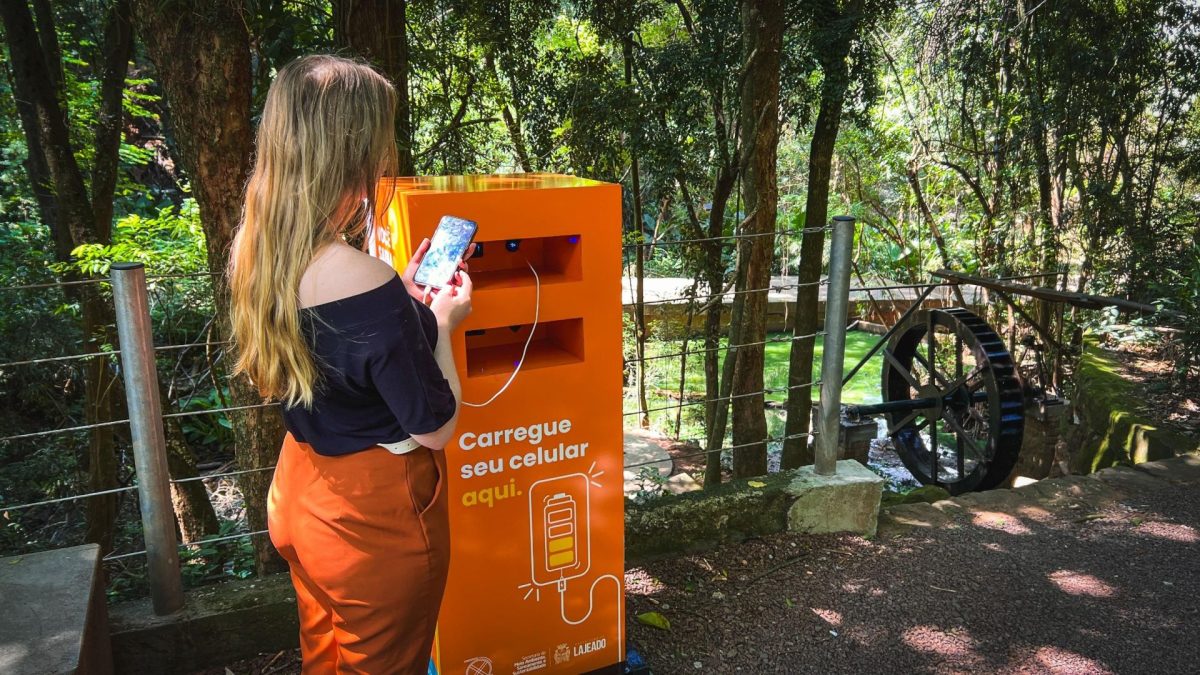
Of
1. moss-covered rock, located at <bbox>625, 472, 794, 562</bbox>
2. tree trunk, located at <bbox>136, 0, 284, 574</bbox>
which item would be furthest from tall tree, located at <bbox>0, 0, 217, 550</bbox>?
moss-covered rock, located at <bbox>625, 472, 794, 562</bbox>

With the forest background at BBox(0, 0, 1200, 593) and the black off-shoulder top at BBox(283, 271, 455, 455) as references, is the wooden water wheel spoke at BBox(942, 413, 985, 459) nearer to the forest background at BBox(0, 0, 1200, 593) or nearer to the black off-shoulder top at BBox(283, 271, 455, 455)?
the forest background at BBox(0, 0, 1200, 593)

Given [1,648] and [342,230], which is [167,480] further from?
[342,230]

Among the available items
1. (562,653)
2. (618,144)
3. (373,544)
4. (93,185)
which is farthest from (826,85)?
(93,185)

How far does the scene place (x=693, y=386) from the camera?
50.5ft

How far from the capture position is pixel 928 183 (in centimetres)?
1284

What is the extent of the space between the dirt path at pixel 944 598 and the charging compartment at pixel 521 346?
1166 mm

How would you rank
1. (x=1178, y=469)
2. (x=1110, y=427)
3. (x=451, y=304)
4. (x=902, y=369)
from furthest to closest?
(x=902, y=369)
(x=1110, y=427)
(x=1178, y=469)
(x=451, y=304)

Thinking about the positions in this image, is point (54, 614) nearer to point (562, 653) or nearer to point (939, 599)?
point (562, 653)

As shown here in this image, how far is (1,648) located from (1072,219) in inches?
411

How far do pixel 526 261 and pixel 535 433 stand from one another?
50 centimetres

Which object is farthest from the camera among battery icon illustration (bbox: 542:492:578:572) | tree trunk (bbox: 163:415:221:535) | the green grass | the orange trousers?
the green grass

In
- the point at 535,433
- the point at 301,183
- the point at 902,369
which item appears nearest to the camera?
the point at 301,183

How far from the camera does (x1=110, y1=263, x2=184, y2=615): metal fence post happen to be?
2.39 m

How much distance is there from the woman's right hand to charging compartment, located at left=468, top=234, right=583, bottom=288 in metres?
0.30
